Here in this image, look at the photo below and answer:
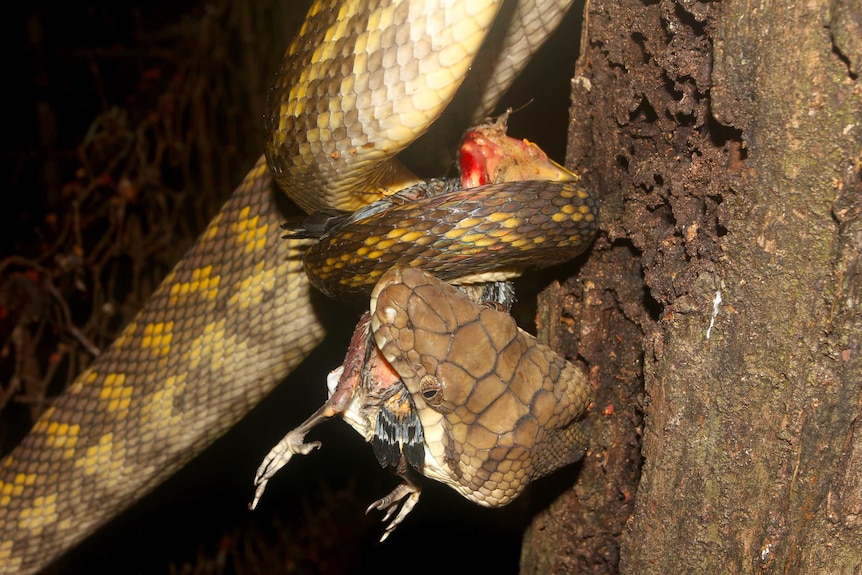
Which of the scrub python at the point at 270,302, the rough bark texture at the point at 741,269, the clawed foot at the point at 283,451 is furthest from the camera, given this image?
the clawed foot at the point at 283,451

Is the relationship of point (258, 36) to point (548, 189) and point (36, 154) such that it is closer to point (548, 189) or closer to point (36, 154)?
point (36, 154)

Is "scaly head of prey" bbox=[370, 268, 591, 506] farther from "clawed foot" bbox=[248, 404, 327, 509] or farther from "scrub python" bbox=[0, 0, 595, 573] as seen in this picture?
"clawed foot" bbox=[248, 404, 327, 509]

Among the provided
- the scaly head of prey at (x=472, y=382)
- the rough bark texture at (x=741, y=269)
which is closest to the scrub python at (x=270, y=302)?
the scaly head of prey at (x=472, y=382)

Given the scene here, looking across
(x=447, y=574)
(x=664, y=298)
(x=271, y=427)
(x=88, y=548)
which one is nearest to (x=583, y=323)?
(x=664, y=298)

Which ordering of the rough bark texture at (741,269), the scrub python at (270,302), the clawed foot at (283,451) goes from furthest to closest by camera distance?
the clawed foot at (283,451) → the scrub python at (270,302) → the rough bark texture at (741,269)

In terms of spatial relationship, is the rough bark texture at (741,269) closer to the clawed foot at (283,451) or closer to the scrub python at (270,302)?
the scrub python at (270,302)

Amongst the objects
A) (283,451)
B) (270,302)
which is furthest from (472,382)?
(270,302)

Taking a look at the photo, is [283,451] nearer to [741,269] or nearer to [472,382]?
[472,382]
